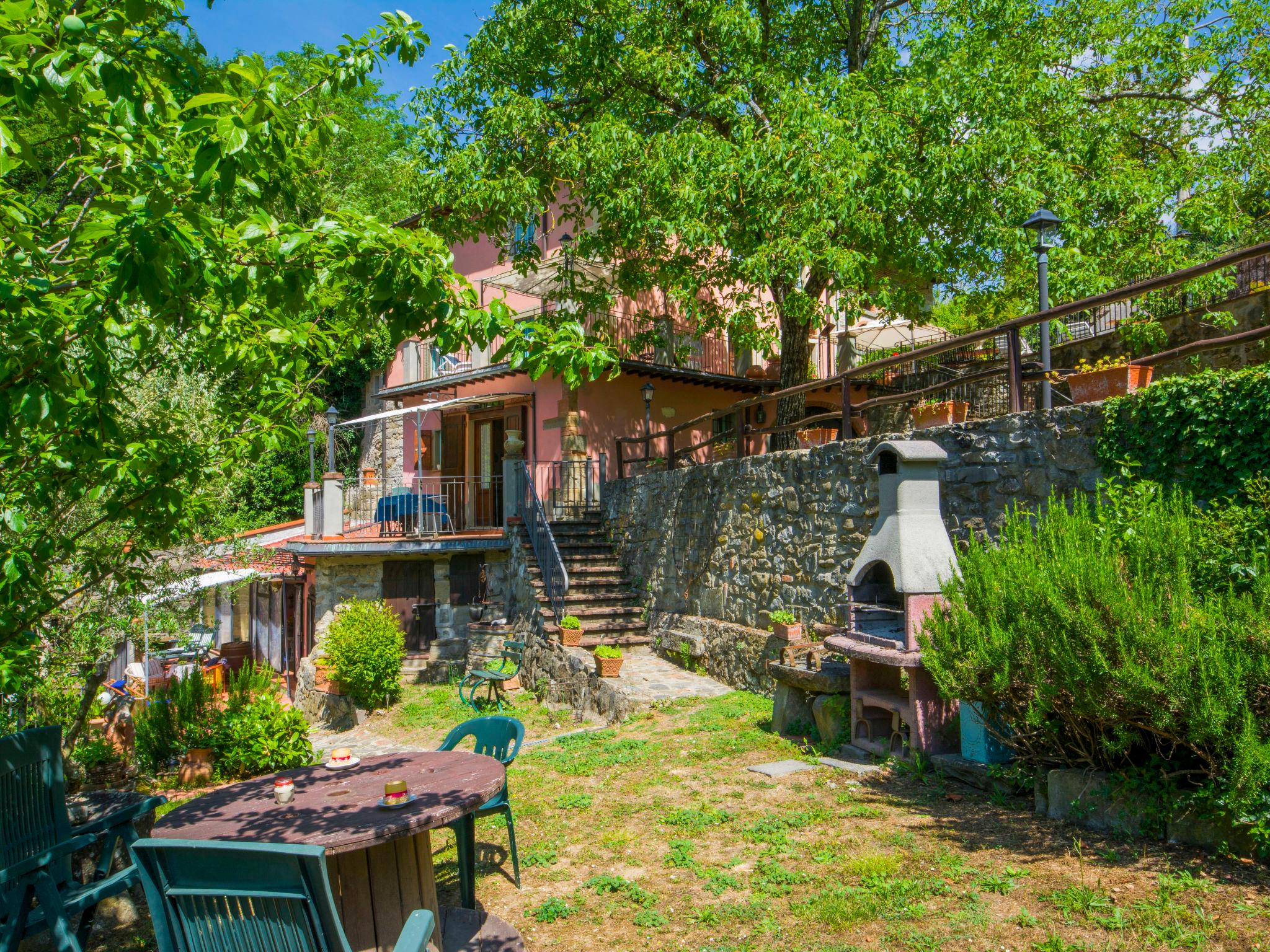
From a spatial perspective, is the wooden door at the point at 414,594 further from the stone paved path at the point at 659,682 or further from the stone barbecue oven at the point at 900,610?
the stone barbecue oven at the point at 900,610

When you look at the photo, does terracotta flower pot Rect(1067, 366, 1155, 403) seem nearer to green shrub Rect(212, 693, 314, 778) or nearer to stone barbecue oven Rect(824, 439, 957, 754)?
stone barbecue oven Rect(824, 439, 957, 754)

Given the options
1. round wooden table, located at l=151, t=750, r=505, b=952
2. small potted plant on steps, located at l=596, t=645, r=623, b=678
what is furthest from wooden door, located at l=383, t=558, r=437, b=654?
round wooden table, located at l=151, t=750, r=505, b=952

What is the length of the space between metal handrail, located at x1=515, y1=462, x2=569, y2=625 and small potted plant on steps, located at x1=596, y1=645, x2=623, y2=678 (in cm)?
154

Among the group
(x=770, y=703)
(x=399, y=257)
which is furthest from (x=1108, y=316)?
(x=399, y=257)

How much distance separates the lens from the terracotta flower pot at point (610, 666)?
1020 centimetres

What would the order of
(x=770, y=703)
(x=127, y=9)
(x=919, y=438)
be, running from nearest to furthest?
(x=127, y=9) → (x=919, y=438) → (x=770, y=703)

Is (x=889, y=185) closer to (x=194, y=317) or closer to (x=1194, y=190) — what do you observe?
(x=1194, y=190)

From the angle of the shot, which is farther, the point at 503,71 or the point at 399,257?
the point at 503,71

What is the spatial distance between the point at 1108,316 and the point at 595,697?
418 inches

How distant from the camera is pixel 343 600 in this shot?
50.4 ft

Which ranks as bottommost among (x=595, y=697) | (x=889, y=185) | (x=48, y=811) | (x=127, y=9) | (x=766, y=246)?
(x=595, y=697)

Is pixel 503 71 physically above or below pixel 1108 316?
above

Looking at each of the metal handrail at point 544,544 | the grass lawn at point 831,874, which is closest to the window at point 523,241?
the metal handrail at point 544,544

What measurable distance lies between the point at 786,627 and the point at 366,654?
6604 mm
